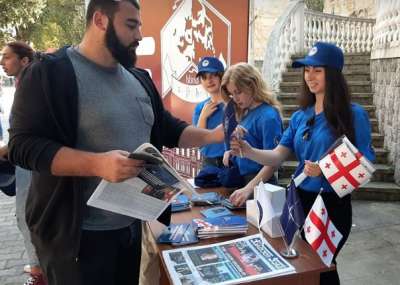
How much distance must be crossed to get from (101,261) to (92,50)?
885 millimetres

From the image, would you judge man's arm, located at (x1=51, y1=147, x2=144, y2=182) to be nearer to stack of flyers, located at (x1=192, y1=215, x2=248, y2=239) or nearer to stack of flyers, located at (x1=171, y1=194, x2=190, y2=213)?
stack of flyers, located at (x1=192, y1=215, x2=248, y2=239)

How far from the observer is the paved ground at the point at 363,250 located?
311 centimetres

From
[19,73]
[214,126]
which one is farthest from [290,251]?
[19,73]

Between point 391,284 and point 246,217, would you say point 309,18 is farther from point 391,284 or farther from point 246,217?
point 246,217

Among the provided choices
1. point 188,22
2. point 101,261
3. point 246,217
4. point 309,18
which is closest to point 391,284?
point 246,217

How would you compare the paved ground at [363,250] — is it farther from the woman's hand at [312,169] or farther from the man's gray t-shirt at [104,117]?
the man's gray t-shirt at [104,117]

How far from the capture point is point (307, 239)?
1.64m

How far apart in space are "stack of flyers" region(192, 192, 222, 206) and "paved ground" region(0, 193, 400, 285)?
1.56 m

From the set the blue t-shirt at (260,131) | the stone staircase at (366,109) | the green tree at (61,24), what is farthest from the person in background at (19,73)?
the green tree at (61,24)

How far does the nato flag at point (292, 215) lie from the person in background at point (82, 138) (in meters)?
0.68

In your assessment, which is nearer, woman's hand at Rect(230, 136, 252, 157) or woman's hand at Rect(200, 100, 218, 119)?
woman's hand at Rect(230, 136, 252, 157)

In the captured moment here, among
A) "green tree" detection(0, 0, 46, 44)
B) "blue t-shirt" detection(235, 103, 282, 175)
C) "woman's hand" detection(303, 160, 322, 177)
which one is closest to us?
"woman's hand" detection(303, 160, 322, 177)

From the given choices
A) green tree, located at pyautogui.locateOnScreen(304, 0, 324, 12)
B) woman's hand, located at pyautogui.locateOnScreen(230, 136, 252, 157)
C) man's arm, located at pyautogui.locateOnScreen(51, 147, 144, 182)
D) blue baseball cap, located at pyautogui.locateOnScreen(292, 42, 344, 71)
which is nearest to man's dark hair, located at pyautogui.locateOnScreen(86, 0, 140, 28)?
man's arm, located at pyautogui.locateOnScreen(51, 147, 144, 182)

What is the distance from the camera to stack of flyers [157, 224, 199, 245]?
169cm
